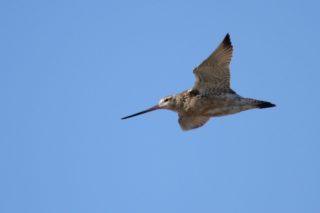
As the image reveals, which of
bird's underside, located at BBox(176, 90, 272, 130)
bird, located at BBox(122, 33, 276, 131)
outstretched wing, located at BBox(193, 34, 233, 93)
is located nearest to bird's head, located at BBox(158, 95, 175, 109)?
bird, located at BBox(122, 33, 276, 131)

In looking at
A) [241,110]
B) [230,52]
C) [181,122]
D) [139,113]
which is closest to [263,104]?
[241,110]

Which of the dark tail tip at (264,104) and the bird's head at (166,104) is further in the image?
the bird's head at (166,104)

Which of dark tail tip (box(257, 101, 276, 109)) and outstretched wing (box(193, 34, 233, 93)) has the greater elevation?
outstretched wing (box(193, 34, 233, 93))

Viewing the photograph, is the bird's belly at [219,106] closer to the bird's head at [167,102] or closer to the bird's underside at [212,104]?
the bird's underside at [212,104]

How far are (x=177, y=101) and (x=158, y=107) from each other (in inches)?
32.3

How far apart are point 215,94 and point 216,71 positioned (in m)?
0.55

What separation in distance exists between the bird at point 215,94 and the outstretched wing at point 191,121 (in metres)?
0.54

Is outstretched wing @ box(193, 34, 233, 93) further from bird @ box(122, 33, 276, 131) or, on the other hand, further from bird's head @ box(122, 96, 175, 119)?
bird's head @ box(122, 96, 175, 119)

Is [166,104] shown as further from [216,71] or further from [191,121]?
[216,71]

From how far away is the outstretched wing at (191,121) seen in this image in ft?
45.7

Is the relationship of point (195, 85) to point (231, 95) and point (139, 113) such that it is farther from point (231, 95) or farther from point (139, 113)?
point (139, 113)

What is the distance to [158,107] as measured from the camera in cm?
1398

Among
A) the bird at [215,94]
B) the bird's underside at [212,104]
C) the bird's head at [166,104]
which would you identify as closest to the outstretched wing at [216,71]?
the bird at [215,94]

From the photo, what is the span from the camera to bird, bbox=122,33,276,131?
489 inches
